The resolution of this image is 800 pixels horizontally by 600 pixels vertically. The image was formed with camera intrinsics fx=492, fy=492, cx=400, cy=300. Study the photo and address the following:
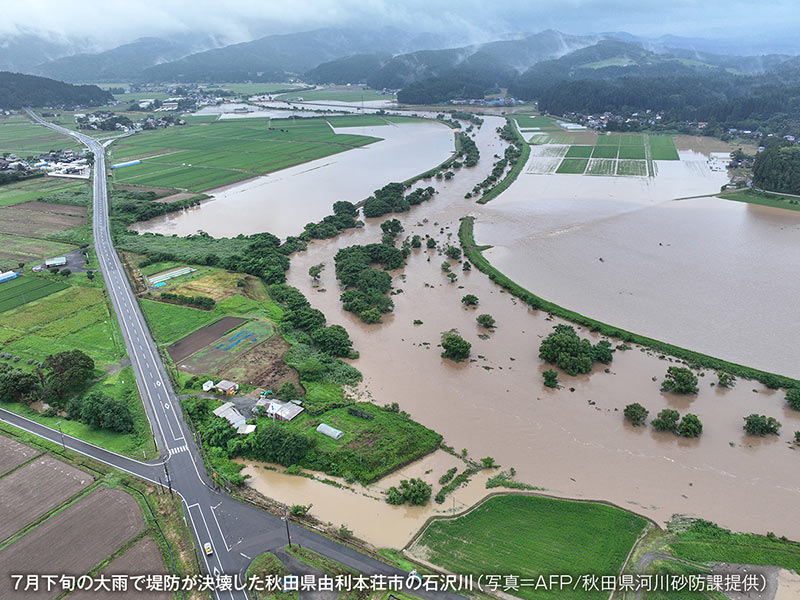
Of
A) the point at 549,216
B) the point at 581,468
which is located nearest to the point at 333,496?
the point at 581,468

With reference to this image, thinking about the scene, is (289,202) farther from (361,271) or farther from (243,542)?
(243,542)

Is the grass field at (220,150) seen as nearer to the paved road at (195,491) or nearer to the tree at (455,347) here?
the paved road at (195,491)

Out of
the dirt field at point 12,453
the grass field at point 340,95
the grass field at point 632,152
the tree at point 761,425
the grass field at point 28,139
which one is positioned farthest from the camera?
the grass field at point 340,95

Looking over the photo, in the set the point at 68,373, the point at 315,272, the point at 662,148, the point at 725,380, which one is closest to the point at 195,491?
the point at 68,373

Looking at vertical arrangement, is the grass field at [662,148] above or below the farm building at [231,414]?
above

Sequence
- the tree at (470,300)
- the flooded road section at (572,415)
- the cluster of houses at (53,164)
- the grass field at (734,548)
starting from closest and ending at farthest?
1. the grass field at (734,548)
2. the flooded road section at (572,415)
3. the tree at (470,300)
4. the cluster of houses at (53,164)

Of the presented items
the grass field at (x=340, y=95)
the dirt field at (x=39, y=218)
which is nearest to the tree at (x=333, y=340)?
the dirt field at (x=39, y=218)

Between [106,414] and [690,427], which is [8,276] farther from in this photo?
[690,427]
